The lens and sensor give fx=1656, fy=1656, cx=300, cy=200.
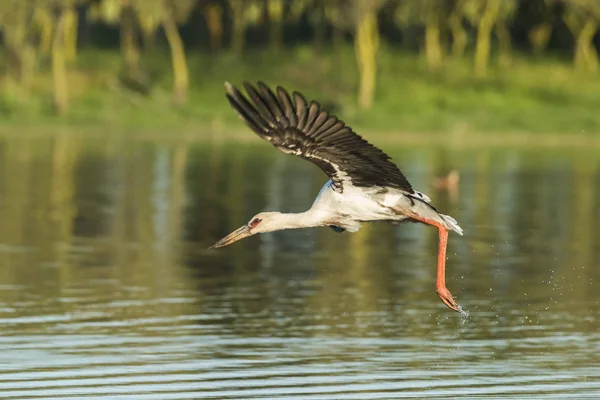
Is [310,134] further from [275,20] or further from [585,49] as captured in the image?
[275,20]

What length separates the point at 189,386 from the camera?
39.7 ft

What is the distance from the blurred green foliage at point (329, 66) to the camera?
2441 inches

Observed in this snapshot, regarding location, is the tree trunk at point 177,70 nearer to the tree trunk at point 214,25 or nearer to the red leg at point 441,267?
the tree trunk at point 214,25

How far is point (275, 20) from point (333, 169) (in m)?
64.1

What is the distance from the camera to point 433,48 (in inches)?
2798

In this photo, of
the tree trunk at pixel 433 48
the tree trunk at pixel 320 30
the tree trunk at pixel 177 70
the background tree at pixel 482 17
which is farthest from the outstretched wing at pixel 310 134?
the tree trunk at pixel 320 30

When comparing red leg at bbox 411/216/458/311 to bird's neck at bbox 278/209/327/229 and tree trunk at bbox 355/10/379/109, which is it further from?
tree trunk at bbox 355/10/379/109

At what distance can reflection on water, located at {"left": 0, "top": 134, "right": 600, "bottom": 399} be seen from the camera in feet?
40.9

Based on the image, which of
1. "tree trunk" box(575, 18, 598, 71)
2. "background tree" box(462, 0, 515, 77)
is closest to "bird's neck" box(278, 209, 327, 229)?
"background tree" box(462, 0, 515, 77)

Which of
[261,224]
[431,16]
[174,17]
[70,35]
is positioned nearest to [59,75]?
[174,17]

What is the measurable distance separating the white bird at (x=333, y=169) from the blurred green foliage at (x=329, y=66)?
46.4m

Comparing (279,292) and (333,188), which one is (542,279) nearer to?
(279,292)

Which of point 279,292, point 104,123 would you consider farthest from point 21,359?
point 104,123

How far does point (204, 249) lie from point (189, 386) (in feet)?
33.3
